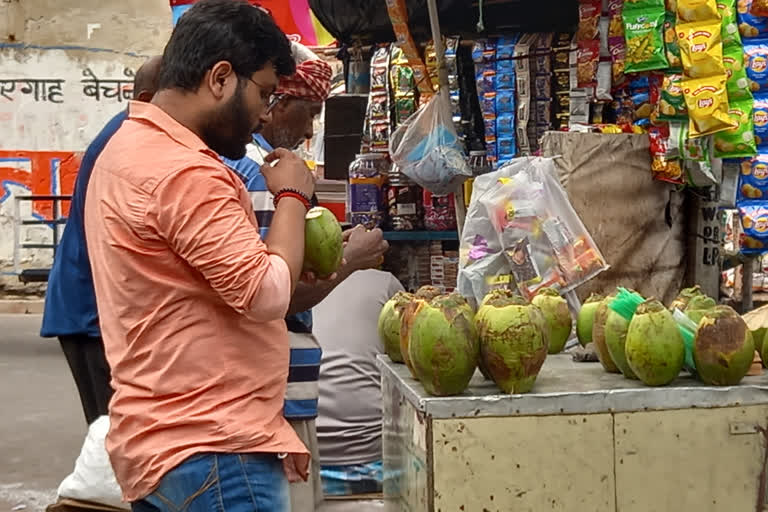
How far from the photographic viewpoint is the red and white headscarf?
2.70m

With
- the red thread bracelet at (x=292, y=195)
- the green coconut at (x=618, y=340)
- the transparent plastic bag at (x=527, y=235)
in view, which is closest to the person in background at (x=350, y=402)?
the transparent plastic bag at (x=527, y=235)

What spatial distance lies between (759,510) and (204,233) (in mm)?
1340

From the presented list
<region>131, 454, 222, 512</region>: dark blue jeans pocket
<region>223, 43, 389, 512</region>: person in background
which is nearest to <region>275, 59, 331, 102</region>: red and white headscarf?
<region>223, 43, 389, 512</region>: person in background

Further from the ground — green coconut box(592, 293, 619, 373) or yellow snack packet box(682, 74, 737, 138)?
yellow snack packet box(682, 74, 737, 138)

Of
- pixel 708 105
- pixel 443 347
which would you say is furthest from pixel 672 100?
pixel 443 347

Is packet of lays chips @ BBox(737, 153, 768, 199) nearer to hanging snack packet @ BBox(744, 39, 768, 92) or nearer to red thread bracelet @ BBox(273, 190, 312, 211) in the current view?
hanging snack packet @ BBox(744, 39, 768, 92)

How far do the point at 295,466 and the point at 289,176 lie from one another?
0.52 metres

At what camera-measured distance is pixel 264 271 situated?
162 centimetres

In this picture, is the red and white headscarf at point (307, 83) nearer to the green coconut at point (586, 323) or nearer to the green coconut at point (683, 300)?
the green coconut at point (586, 323)

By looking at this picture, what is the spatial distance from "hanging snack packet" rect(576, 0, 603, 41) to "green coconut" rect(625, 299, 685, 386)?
8.09ft

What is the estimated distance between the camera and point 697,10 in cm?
397

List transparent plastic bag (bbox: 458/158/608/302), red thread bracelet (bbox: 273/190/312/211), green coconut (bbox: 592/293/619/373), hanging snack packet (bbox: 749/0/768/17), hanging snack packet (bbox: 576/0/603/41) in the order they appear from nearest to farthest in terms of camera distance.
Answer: red thread bracelet (bbox: 273/190/312/211), green coconut (bbox: 592/293/619/373), transparent plastic bag (bbox: 458/158/608/302), hanging snack packet (bbox: 749/0/768/17), hanging snack packet (bbox: 576/0/603/41)

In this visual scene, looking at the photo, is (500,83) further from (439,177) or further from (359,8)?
(359,8)

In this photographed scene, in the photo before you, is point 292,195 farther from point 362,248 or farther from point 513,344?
point 362,248
